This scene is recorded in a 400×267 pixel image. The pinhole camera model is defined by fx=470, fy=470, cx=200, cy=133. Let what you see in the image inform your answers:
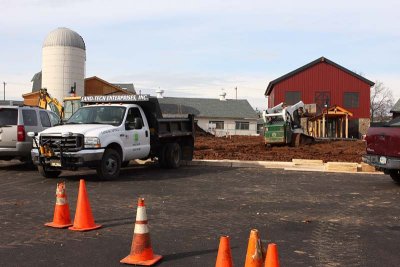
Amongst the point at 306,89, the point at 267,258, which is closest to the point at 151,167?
the point at 267,258

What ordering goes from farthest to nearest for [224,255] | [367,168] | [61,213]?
[367,168] → [61,213] → [224,255]

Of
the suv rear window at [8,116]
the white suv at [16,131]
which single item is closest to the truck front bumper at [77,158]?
the white suv at [16,131]

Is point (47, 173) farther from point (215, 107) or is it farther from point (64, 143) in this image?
point (215, 107)

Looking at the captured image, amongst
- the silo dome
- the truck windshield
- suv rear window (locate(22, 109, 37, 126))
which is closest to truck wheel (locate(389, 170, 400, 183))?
the truck windshield

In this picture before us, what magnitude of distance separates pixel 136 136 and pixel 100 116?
3.78 feet

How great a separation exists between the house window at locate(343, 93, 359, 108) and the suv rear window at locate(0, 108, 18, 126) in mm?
40715

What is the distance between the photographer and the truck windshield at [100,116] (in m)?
13.0

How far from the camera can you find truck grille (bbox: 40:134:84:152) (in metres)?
11.6

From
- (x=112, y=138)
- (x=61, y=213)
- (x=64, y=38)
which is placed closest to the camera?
(x=61, y=213)

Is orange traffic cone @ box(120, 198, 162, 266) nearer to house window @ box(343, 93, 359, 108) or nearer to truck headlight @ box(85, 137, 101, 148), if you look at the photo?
truck headlight @ box(85, 137, 101, 148)

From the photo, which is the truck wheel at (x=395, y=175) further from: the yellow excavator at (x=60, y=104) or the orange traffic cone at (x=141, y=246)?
the yellow excavator at (x=60, y=104)

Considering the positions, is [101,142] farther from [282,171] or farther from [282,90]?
[282,90]

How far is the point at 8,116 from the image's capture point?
46.8ft

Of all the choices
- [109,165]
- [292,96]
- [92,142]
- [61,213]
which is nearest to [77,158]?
[92,142]
